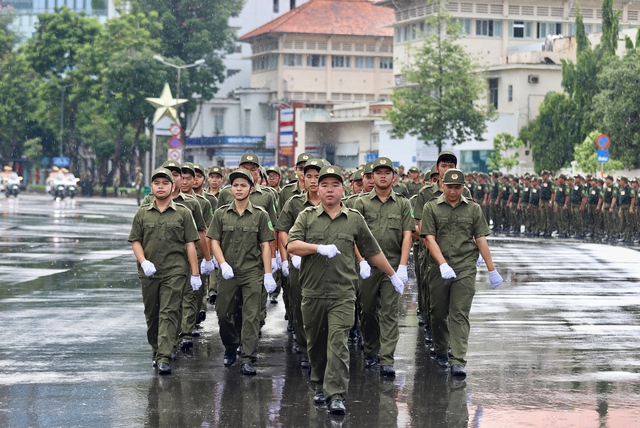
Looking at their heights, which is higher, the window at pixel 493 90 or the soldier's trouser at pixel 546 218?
the window at pixel 493 90

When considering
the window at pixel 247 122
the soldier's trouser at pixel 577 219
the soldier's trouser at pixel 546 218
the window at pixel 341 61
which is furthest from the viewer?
the window at pixel 247 122

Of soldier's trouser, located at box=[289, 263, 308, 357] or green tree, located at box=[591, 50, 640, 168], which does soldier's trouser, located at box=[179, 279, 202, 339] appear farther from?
green tree, located at box=[591, 50, 640, 168]

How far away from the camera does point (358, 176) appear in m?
14.4

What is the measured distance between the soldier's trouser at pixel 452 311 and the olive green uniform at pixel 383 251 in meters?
0.39

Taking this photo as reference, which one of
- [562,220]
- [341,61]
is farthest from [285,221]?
[341,61]

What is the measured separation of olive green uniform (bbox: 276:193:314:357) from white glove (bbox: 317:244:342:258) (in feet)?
5.89

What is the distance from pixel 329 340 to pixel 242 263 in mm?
2003

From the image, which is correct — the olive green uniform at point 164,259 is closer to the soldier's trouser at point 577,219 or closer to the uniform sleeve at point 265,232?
the uniform sleeve at point 265,232

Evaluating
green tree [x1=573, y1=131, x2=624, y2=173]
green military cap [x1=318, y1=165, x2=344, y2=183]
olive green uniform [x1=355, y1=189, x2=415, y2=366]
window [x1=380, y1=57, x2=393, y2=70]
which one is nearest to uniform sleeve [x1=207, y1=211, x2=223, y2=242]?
olive green uniform [x1=355, y1=189, x2=415, y2=366]

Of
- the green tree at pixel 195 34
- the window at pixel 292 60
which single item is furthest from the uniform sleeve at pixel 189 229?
the window at pixel 292 60

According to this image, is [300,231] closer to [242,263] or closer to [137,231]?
[242,263]

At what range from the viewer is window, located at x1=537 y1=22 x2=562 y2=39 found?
74688 mm

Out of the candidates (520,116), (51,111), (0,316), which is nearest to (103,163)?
(51,111)

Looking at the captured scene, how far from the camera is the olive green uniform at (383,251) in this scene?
36.3 feet
